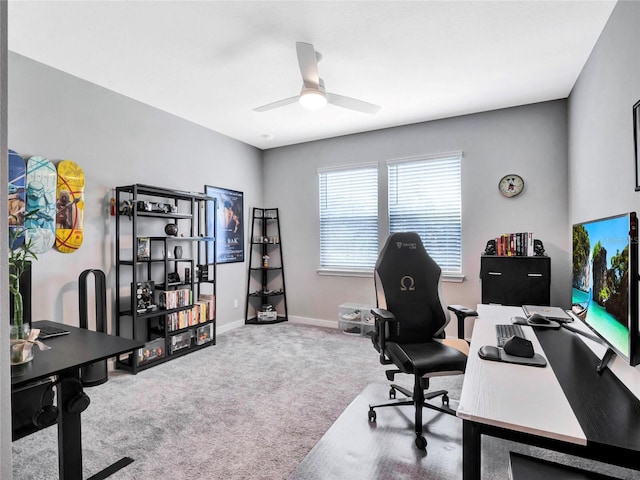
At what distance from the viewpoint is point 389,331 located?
7.73 feet

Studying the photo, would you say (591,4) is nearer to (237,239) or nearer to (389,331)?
(389,331)

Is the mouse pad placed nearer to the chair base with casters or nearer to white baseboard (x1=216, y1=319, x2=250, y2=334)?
the chair base with casters

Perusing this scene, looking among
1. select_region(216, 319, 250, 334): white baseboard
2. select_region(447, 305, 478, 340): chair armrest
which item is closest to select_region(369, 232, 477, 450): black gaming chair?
select_region(447, 305, 478, 340): chair armrest

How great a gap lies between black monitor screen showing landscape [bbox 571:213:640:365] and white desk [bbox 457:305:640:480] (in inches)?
6.2

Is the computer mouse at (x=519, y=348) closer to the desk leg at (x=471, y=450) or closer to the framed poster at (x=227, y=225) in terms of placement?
the desk leg at (x=471, y=450)

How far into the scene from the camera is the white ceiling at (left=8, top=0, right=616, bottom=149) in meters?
2.15

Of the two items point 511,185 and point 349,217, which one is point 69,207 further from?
point 511,185

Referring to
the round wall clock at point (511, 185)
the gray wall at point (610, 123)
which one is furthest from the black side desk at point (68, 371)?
the round wall clock at point (511, 185)

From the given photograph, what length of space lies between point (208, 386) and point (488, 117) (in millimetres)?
3987

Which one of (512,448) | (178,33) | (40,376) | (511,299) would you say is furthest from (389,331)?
(178,33)

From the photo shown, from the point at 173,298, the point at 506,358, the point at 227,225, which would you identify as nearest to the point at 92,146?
the point at 173,298

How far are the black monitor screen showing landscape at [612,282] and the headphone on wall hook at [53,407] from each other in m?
2.22

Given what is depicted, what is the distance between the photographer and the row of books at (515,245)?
3336 mm

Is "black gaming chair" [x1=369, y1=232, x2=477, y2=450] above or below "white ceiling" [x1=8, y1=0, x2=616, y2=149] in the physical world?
below
